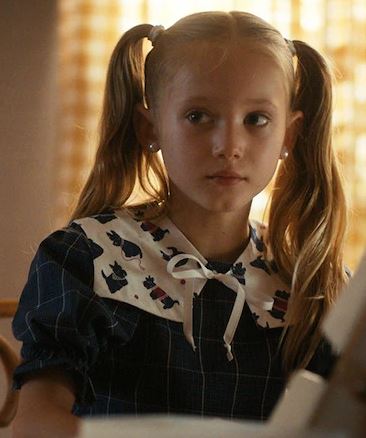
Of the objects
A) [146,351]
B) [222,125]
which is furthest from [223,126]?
[146,351]

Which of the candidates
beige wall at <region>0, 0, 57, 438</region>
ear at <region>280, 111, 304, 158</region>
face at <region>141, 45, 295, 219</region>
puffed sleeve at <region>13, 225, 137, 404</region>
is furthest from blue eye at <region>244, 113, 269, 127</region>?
beige wall at <region>0, 0, 57, 438</region>

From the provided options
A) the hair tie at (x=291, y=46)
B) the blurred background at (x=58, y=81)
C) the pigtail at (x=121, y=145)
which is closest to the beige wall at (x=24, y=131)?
the blurred background at (x=58, y=81)

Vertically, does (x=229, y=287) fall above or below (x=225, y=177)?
below

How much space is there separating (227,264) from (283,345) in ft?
0.45

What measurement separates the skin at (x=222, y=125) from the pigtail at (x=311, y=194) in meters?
0.12

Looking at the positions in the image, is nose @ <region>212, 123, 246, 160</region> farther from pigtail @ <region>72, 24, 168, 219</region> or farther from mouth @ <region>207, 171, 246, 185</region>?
pigtail @ <region>72, 24, 168, 219</region>

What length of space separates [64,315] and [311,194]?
47cm

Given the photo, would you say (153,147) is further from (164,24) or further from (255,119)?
(164,24)

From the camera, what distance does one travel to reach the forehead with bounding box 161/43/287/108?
1172 millimetres

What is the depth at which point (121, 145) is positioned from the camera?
4.37 feet

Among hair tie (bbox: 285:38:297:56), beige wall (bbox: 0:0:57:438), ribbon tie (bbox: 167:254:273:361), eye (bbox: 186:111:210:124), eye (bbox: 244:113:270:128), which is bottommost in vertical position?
beige wall (bbox: 0:0:57:438)

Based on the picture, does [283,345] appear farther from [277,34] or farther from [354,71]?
[354,71]

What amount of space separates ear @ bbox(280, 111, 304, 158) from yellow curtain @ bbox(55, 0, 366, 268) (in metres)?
1.01

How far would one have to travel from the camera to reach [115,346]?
3.79ft
